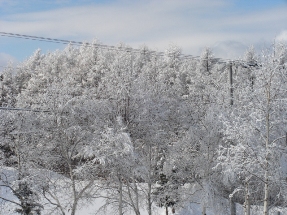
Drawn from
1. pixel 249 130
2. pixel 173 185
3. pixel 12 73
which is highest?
pixel 12 73

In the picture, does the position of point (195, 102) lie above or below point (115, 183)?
above

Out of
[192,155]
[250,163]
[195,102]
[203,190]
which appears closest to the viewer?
[250,163]

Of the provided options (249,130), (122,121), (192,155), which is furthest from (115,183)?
(249,130)

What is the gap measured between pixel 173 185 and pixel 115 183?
12.4ft

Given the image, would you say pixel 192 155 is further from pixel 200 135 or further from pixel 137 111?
pixel 137 111

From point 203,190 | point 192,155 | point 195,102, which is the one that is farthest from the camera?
point 195,102

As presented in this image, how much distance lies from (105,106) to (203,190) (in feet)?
21.3

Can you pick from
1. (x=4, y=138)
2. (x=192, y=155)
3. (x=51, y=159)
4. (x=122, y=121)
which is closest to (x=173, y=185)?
(x=192, y=155)

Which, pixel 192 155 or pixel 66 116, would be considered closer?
pixel 66 116

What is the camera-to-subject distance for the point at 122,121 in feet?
68.5

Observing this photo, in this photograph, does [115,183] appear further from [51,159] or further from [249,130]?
[249,130]

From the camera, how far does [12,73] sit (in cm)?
5250

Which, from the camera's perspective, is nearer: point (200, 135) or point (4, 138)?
point (4, 138)

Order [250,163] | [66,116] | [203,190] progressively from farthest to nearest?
1. [203,190]
2. [66,116]
3. [250,163]
